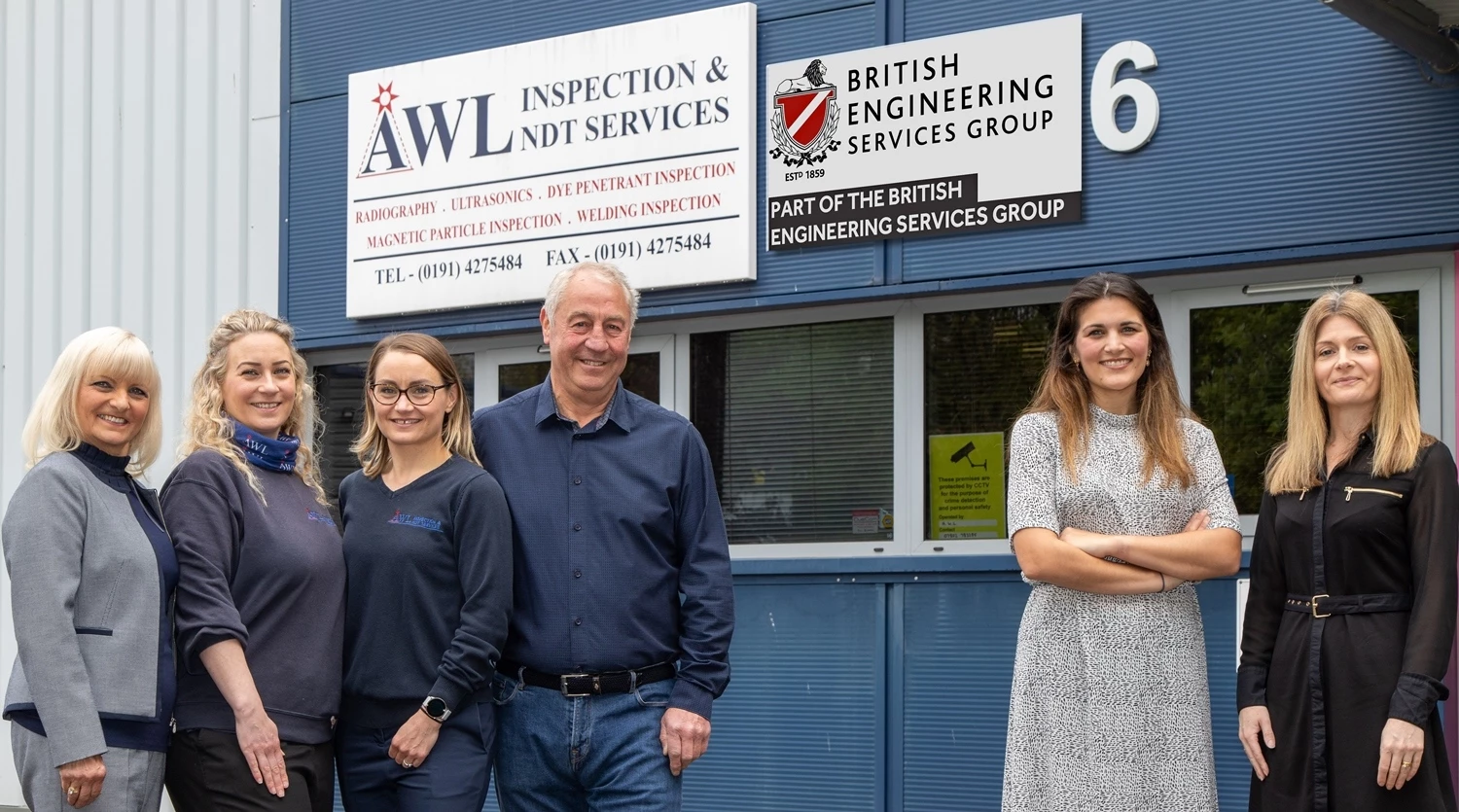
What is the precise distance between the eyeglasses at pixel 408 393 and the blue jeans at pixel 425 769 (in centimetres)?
76

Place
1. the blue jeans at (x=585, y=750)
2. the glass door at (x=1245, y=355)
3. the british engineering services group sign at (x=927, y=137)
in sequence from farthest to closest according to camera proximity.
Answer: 1. the british engineering services group sign at (x=927, y=137)
2. the glass door at (x=1245, y=355)
3. the blue jeans at (x=585, y=750)

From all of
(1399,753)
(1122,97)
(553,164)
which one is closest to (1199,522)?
(1399,753)

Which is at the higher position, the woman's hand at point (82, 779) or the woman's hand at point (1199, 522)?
the woman's hand at point (1199, 522)

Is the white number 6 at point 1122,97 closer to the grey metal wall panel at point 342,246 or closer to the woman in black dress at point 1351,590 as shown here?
the grey metal wall panel at point 342,246

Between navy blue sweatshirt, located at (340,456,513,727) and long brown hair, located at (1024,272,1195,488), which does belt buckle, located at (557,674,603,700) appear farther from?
long brown hair, located at (1024,272,1195,488)

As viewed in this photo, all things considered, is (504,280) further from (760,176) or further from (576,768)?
(576,768)

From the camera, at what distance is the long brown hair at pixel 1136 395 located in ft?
14.6

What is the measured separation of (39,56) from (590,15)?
3.48 m

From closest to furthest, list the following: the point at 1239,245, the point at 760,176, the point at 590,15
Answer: the point at 1239,245 → the point at 760,176 → the point at 590,15

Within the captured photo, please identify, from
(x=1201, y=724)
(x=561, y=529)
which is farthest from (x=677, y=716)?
(x=1201, y=724)

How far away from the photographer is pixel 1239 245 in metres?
6.26

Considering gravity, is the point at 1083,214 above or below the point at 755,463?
above

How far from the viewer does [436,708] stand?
163 inches

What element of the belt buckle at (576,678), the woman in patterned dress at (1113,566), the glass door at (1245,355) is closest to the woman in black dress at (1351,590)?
the woman in patterned dress at (1113,566)
